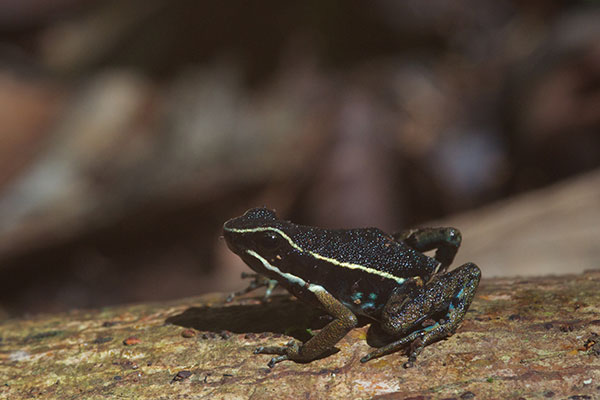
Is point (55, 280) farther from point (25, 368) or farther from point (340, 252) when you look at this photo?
point (340, 252)

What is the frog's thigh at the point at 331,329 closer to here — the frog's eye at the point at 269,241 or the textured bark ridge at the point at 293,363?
the textured bark ridge at the point at 293,363

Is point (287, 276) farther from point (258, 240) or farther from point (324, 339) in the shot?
point (324, 339)

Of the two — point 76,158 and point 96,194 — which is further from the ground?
point 76,158

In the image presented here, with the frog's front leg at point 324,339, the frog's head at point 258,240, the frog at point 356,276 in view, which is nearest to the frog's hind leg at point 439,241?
the frog at point 356,276

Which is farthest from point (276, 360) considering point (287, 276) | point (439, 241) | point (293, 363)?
point (439, 241)

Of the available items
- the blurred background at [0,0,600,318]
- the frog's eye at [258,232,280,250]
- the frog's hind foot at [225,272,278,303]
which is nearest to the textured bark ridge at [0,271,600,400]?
the frog's hind foot at [225,272,278,303]

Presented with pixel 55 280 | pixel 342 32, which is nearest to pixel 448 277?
pixel 55 280

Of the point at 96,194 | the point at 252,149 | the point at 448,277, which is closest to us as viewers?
the point at 448,277
